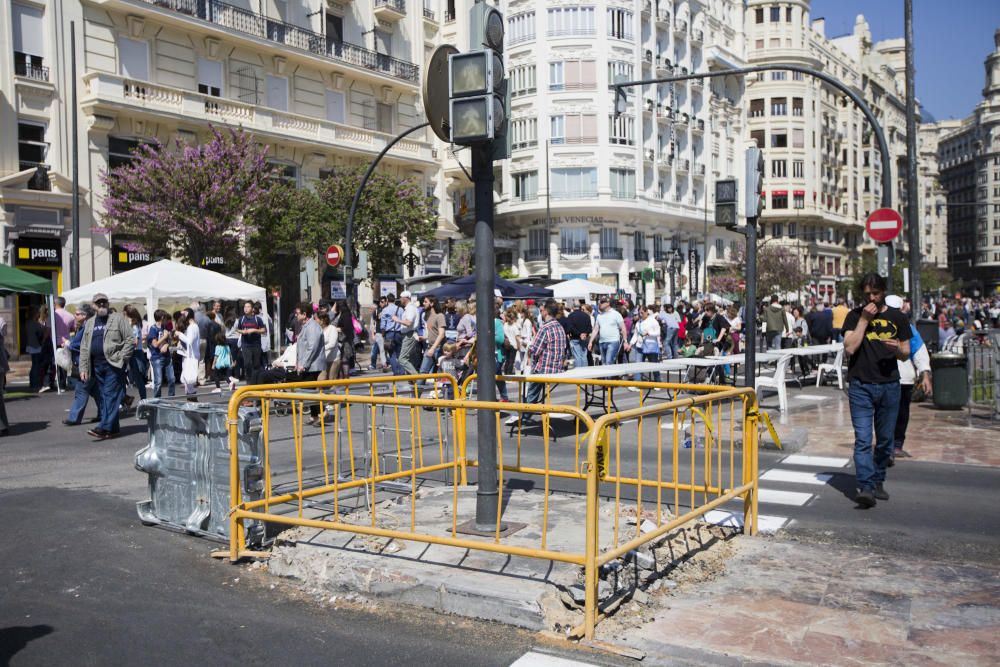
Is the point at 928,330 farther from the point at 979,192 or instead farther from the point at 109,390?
the point at 979,192

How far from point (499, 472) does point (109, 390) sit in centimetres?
724

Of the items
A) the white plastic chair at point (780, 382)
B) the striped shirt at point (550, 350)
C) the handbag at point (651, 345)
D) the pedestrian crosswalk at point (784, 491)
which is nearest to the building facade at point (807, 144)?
the handbag at point (651, 345)


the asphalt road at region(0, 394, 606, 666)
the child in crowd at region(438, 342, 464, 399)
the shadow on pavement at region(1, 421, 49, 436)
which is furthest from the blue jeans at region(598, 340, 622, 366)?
the asphalt road at region(0, 394, 606, 666)

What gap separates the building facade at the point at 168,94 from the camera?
2597 cm

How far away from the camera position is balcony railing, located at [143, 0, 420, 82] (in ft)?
100

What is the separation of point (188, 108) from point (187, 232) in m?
5.65

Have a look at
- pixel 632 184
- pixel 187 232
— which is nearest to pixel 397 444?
pixel 187 232

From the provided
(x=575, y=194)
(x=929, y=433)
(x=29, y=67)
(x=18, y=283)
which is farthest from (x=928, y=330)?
(x=575, y=194)

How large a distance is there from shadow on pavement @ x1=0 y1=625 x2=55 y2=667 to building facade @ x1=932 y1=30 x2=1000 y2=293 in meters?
136

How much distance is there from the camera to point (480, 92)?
5.68m

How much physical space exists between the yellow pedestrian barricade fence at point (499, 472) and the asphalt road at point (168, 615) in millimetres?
437

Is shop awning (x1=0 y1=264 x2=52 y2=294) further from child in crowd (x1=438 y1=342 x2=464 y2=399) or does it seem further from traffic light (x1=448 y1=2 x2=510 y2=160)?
traffic light (x1=448 y1=2 x2=510 y2=160)

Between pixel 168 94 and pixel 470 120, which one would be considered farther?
pixel 168 94

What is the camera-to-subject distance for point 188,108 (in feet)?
95.4
